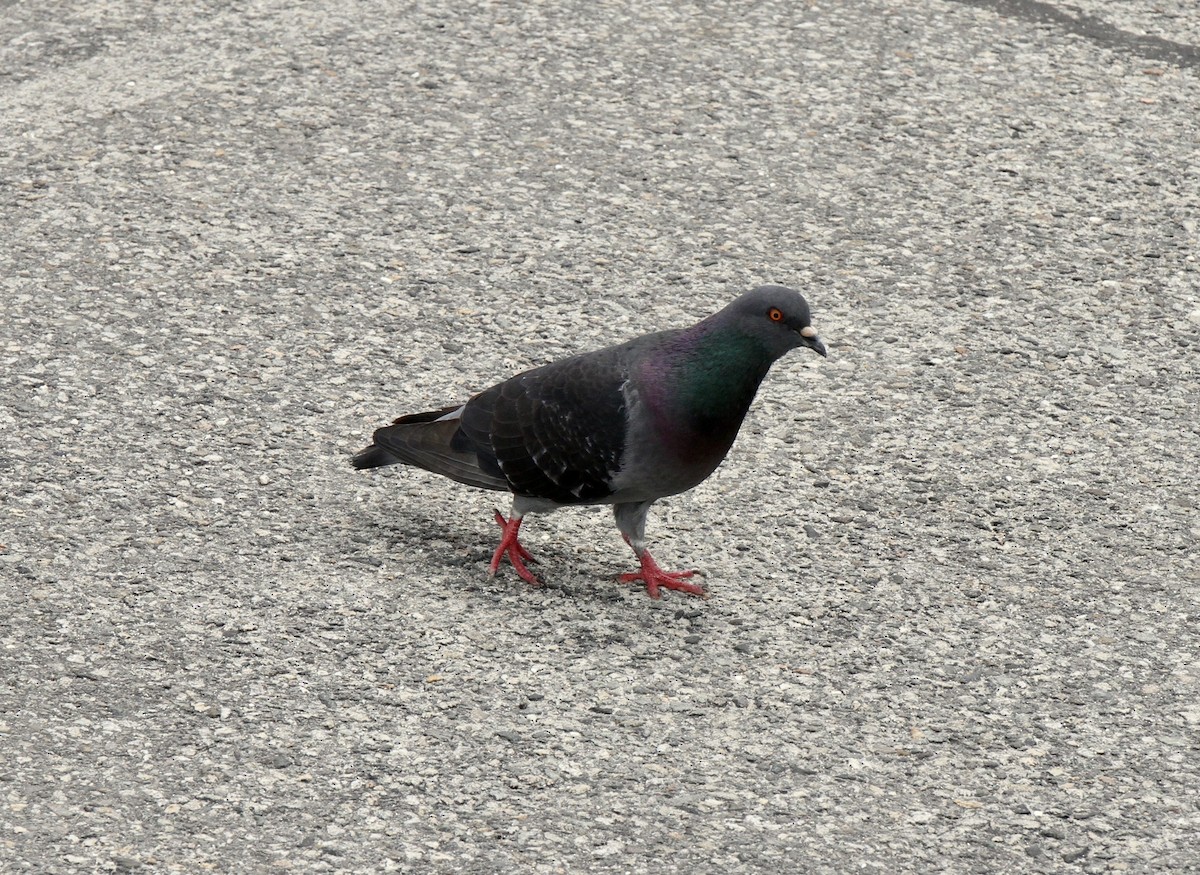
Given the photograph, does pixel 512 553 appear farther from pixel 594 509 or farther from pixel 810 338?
pixel 810 338

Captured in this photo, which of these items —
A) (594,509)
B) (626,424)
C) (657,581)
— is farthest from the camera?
(594,509)

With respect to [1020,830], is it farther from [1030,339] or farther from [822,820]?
[1030,339]

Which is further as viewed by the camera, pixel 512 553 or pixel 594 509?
pixel 594 509

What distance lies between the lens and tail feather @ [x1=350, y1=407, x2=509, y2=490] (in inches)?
201

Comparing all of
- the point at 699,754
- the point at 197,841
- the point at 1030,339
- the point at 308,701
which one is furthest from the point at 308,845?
the point at 1030,339

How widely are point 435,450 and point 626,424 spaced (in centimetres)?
70

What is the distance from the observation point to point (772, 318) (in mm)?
4793

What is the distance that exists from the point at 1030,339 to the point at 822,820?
Answer: 9.76 feet

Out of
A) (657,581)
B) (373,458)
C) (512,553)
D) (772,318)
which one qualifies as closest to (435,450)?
(373,458)

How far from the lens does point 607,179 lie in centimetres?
741

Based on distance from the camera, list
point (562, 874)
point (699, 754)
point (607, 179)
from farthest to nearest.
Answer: point (607, 179) < point (699, 754) < point (562, 874)

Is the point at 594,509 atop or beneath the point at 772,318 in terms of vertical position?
beneath

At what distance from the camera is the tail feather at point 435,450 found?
5.11 metres

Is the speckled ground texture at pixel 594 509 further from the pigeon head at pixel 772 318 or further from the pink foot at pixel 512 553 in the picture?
the pigeon head at pixel 772 318
